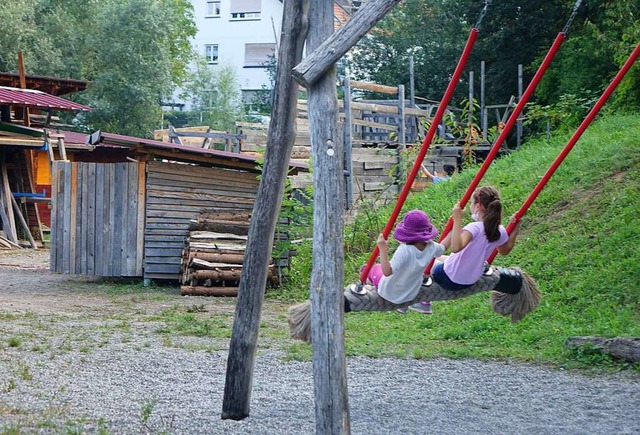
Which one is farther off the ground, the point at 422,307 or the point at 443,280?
the point at 443,280

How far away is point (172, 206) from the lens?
1862 centimetres

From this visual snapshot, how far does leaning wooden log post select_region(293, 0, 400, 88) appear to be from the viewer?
6.57 m

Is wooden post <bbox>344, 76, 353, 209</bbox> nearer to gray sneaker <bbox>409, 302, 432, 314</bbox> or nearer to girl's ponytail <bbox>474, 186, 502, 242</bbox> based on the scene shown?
gray sneaker <bbox>409, 302, 432, 314</bbox>

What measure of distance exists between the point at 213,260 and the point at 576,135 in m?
10.5

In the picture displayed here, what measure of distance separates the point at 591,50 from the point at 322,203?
19317mm

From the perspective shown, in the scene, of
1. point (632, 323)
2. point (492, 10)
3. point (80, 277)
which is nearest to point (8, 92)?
point (80, 277)

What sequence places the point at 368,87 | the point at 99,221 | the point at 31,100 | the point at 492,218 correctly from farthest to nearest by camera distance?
the point at 31,100
the point at 368,87
the point at 99,221
the point at 492,218

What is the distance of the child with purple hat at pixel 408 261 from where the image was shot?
8.13 m

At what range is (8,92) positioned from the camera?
94.1 feet

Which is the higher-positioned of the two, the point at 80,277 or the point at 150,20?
the point at 150,20

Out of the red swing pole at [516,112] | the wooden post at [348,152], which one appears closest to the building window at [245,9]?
the wooden post at [348,152]

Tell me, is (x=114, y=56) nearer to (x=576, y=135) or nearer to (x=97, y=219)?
(x=97, y=219)

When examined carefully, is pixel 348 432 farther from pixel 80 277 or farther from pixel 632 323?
pixel 80 277

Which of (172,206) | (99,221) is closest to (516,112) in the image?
(172,206)
